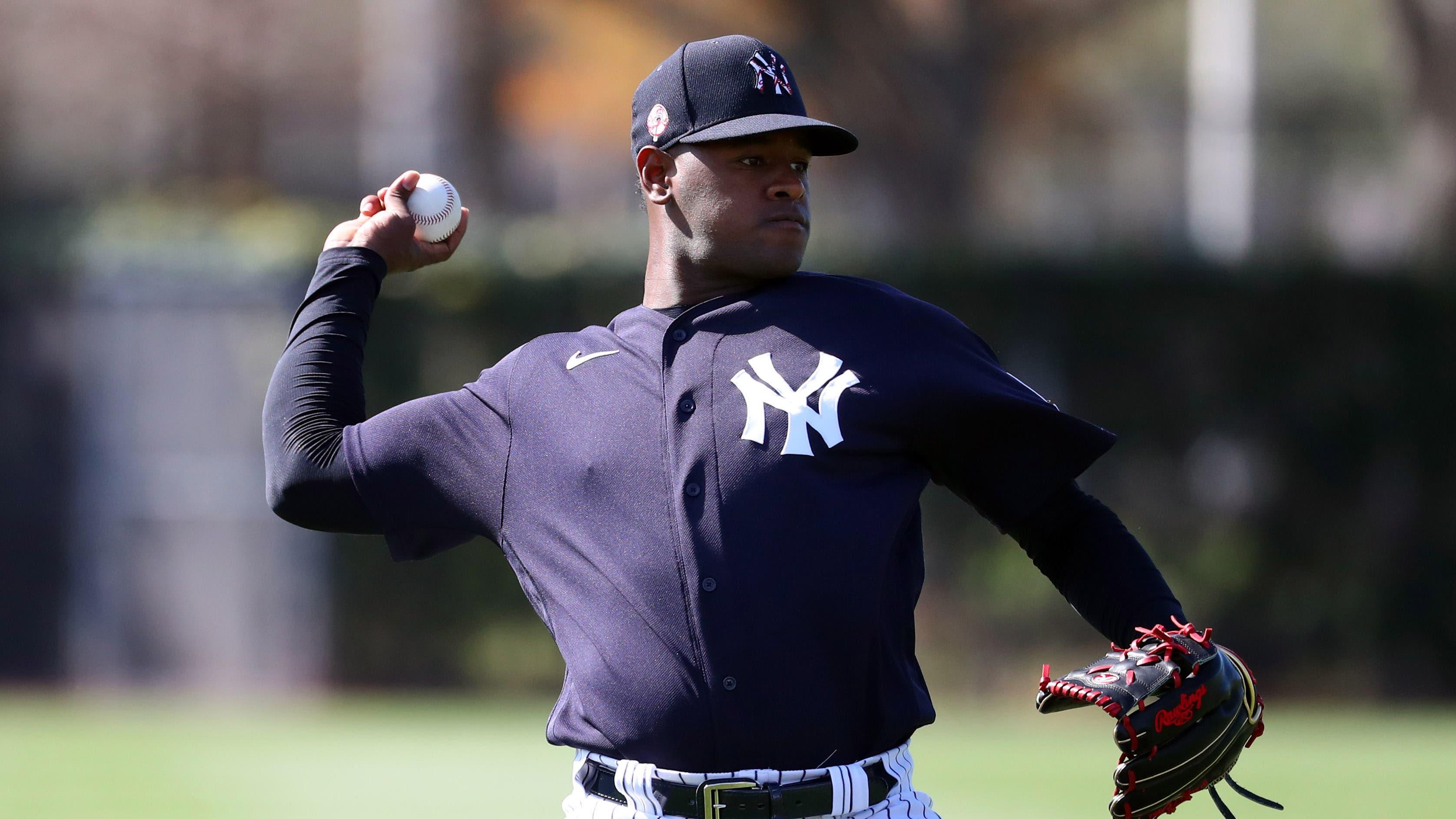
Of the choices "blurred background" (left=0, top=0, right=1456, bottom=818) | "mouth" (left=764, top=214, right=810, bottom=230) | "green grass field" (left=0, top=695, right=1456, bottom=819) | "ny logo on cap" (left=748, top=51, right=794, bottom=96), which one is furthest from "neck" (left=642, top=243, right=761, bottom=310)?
"blurred background" (left=0, top=0, right=1456, bottom=818)

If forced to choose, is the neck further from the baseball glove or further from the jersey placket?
the baseball glove

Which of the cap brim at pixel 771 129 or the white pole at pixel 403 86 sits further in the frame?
the white pole at pixel 403 86

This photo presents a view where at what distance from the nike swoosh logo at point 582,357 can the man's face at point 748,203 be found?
0.25 m

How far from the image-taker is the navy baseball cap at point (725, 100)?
123 inches

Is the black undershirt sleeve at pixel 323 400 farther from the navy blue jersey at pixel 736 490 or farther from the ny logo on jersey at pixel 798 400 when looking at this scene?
the ny logo on jersey at pixel 798 400

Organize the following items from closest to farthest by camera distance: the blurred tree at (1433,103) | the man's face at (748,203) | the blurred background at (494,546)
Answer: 1. the man's face at (748,203)
2. the blurred background at (494,546)
3. the blurred tree at (1433,103)

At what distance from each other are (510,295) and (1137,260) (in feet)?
15.4

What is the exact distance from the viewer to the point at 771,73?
3207 millimetres

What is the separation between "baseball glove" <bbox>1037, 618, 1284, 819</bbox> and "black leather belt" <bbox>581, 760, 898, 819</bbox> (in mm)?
427

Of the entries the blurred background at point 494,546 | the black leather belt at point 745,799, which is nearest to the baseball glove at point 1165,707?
the black leather belt at point 745,799

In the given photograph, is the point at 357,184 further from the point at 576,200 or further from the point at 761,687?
the point at 761,687

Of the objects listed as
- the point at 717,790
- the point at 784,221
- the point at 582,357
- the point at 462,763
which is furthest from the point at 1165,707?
the point at 462,763

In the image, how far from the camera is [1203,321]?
12.3 m

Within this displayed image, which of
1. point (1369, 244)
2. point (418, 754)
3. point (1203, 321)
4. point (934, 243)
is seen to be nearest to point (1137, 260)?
point (1203, 321)
